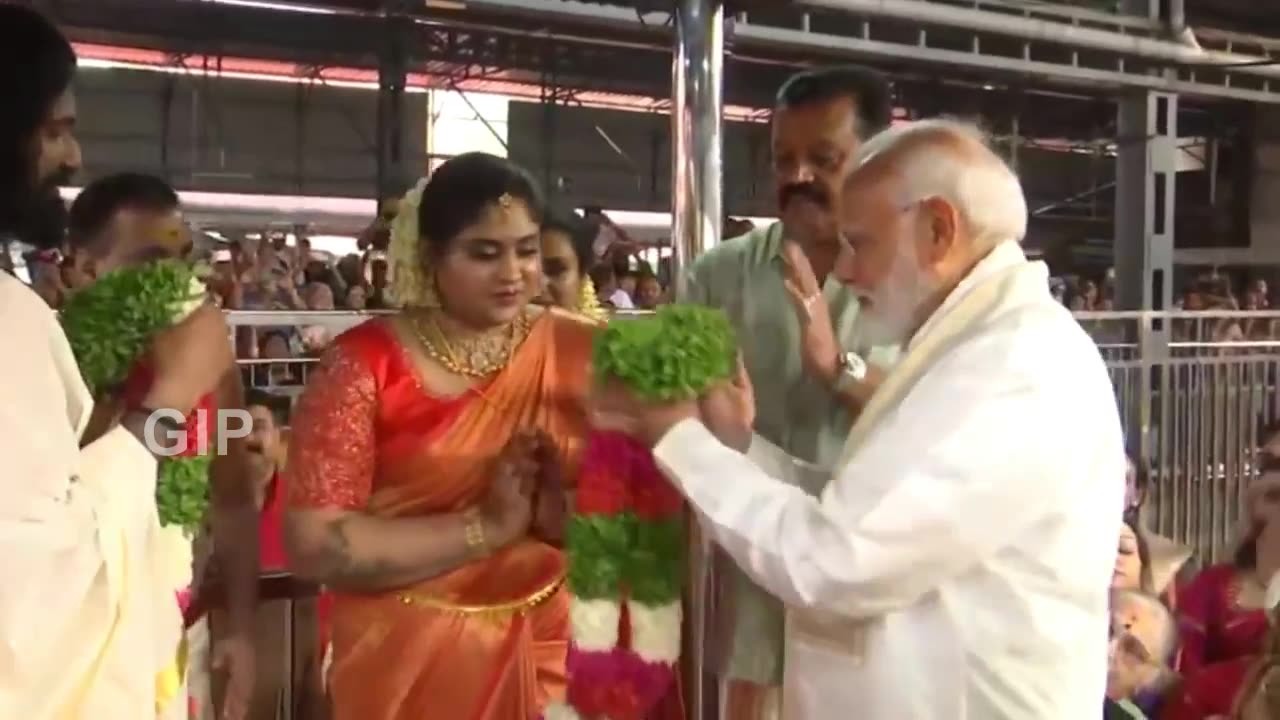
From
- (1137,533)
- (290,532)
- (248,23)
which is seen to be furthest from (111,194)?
(248,23)

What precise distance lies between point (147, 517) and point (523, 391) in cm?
66

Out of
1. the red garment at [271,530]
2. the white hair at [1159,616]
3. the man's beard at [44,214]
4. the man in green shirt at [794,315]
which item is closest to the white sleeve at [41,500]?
the man's beard at [44,214]

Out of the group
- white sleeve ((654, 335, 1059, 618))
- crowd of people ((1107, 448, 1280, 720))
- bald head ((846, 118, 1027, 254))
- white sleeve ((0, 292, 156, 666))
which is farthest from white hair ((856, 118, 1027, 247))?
crowd of people ((1107, 448, 1280, 720))

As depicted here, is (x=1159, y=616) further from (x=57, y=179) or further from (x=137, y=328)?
(x=57, y=179)

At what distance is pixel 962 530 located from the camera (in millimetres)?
1653

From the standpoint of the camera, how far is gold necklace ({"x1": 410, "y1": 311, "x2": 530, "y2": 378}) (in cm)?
222

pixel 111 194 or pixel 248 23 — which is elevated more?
pixel 248 23

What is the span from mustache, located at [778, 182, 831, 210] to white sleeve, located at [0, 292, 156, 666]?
1.15 metres

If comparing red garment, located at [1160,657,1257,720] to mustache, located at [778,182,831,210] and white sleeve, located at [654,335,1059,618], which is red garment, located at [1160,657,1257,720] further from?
white sleeve, located at [654,335,1059,618]

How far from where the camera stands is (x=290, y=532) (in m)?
2.13

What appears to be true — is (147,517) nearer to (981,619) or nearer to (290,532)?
(290,532)

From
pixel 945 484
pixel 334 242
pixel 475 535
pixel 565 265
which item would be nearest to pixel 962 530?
pixel 945 484

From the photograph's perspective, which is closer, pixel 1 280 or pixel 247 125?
pixel 1 280

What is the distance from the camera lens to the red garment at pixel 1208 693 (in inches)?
118
